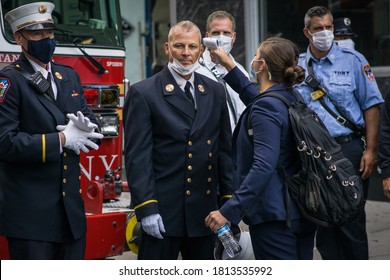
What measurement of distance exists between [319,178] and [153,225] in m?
0.93

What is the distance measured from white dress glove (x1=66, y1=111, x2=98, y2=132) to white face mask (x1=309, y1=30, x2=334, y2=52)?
7.30 ft

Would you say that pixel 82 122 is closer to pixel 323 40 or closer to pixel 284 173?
pixel 284 173

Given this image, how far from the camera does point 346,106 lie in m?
6.16

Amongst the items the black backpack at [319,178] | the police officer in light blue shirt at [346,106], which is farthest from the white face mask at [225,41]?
the black backpack at [319,178]

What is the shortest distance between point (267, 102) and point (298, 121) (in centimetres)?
18

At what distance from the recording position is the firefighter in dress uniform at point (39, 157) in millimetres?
4629

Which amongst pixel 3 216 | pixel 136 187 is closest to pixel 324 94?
pixel 136 187

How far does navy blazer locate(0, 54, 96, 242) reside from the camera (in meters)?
4.62

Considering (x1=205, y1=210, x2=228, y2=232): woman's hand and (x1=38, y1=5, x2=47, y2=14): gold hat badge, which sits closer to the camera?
(x1=205, y1=210, x2=228, y2=232): woman's hand

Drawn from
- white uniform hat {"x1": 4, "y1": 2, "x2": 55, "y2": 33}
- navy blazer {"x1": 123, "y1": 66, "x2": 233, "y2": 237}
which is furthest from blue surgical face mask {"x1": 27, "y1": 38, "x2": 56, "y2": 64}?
navy blazer {"x1": 123, "y1": 66, "x2": 233, "y2": 237}

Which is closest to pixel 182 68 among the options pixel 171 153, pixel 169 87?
pixel 169 87

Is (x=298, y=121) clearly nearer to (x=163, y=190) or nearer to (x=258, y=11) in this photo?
(x=163, y=190)

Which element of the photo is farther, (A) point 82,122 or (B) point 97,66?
(B) point 97,66

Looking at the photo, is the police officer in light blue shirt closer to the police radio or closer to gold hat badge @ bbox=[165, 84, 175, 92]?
the police radio
